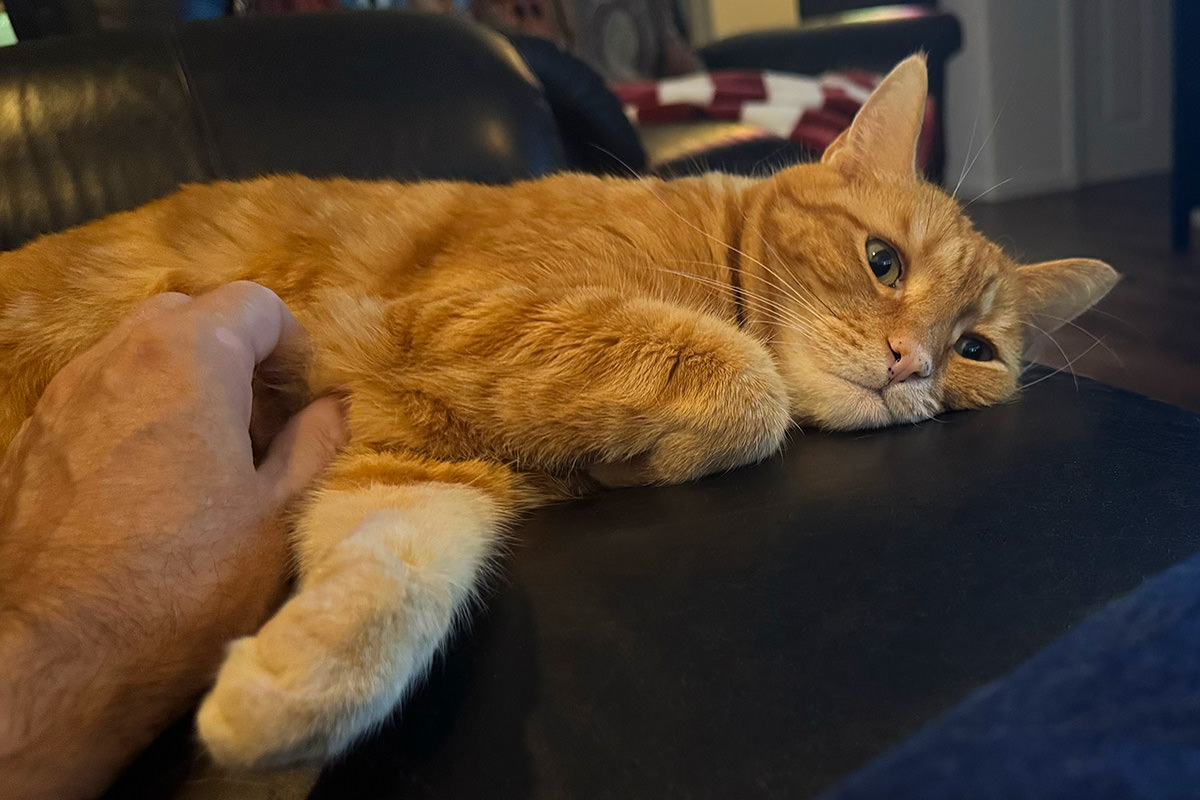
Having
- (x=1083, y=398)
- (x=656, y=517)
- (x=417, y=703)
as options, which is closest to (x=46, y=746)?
(x=417, y=703)

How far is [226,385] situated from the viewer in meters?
1.06

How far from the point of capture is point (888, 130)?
1.59 metres

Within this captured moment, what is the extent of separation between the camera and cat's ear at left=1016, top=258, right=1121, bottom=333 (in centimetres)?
158

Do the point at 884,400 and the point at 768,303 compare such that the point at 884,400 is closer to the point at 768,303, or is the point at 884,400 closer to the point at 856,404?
the point at 856,404

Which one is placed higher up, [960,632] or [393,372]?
[393,372]

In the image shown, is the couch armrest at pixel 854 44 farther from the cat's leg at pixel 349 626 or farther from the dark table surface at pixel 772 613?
the cat's leg at pixel 349 626

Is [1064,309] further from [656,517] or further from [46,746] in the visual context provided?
[46,746]

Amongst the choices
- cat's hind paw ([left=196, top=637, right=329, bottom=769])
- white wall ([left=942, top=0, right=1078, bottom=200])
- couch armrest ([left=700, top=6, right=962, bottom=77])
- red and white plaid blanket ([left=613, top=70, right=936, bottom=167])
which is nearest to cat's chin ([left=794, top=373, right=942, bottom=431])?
cat's hind paw ([left=196, top=637, right=329, bottom=769])

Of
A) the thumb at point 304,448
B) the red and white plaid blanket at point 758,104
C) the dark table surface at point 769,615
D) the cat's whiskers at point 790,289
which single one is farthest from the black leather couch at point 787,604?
the red and white plaid blanket at point 758,104

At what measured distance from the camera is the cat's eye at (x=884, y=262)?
142 cm

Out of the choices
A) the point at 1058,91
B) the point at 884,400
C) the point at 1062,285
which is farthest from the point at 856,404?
the point at 1058,91

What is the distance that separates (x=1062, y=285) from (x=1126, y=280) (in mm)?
2952

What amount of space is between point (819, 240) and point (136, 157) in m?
1.39

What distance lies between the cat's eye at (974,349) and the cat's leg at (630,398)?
499mm
